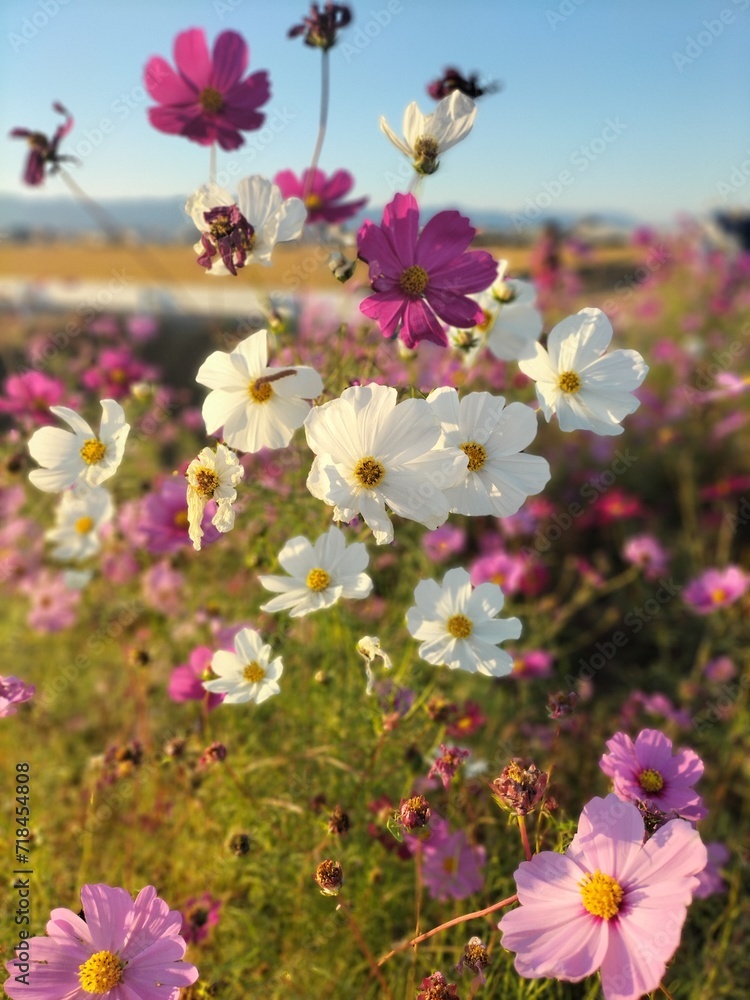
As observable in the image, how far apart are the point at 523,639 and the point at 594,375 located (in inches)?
46.0

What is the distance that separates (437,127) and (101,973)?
0.97 metres

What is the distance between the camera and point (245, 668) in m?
0.84

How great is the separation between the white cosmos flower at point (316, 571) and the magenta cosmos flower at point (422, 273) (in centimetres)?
25

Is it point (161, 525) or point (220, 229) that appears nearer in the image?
point (220, 229)

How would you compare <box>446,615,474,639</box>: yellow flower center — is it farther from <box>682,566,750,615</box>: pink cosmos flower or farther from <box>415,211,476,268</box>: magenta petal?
<box>682,566,750,615</box>: pink cosmos flower

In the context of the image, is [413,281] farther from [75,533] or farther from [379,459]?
[75,533]

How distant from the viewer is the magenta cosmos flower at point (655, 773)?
74cm

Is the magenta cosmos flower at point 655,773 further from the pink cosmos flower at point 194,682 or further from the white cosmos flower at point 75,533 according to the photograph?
the white cosmos flower at point 75,533

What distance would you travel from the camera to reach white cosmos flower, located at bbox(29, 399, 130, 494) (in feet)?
2.78

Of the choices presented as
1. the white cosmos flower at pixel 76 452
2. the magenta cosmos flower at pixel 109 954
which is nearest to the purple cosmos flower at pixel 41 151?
the white cosmos flower at pixel 76 452

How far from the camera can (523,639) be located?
6.05 ft

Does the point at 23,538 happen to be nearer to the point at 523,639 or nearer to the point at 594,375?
the point at 523,639

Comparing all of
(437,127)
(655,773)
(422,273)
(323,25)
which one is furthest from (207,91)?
(655,773)

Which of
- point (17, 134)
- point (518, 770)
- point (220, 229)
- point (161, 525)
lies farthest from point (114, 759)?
point (17, 134)
